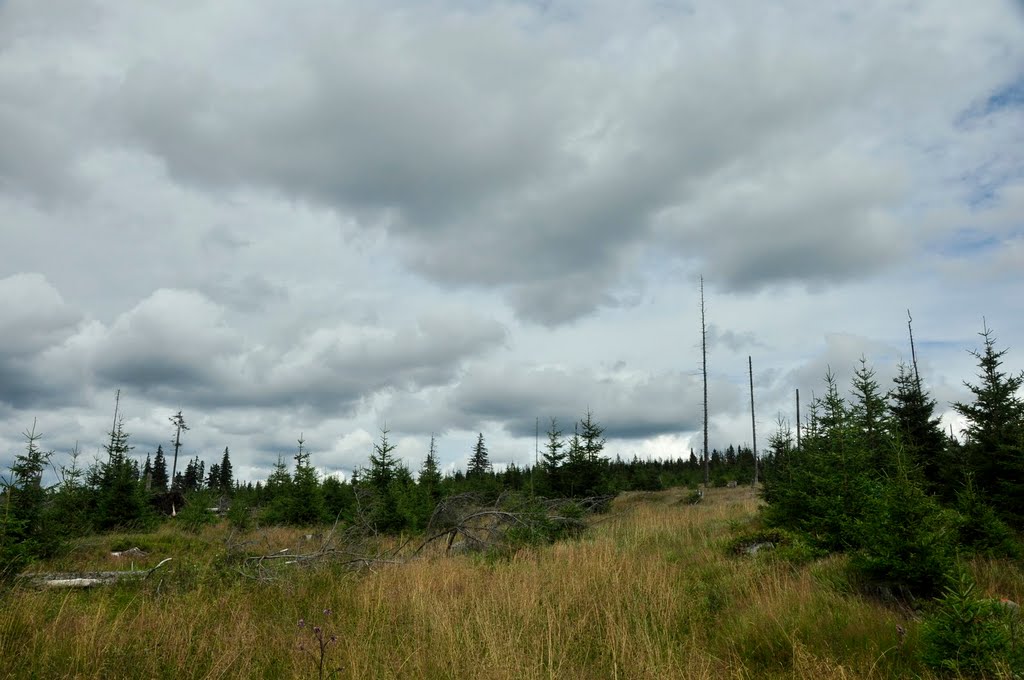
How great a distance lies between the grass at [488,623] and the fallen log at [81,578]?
362mm

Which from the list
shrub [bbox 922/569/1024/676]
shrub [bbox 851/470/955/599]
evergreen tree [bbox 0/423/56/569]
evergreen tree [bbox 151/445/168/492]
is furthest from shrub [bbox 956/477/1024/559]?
evergreen tree [bbox 151/445/168/492]

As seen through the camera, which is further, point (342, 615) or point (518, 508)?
point (518, 508)

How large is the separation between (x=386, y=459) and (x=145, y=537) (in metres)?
10.8

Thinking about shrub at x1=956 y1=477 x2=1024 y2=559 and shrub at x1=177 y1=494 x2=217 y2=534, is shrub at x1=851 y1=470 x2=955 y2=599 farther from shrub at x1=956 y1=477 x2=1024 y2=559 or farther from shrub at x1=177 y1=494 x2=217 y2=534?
shrub at x1=177 y1=494 x2=217 y2=534

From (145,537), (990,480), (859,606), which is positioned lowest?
(145,537)

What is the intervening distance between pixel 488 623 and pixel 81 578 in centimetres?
787

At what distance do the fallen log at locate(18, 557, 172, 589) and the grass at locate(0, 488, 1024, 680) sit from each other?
0.36 metres

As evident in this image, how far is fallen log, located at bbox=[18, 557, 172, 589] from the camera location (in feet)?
28.2

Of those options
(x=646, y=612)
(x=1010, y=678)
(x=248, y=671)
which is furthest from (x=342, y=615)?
(x=1010, y=678)

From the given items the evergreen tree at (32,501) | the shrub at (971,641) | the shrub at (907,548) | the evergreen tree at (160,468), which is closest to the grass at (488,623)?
the shrub at (971,641)

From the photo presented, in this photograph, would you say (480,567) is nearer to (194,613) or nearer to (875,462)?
(194,613)

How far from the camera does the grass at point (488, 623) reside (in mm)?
4691

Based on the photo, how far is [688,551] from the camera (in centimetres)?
1096

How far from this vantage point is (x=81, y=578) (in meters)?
9.41
